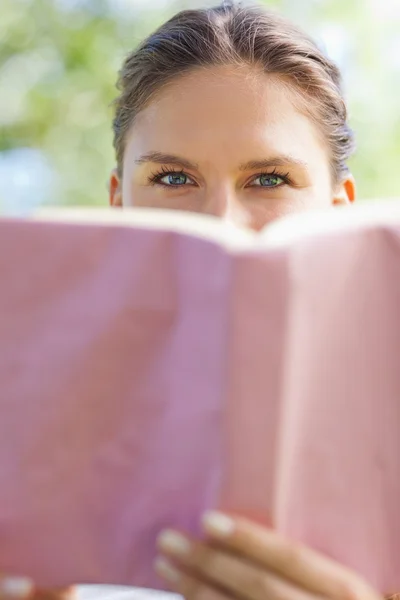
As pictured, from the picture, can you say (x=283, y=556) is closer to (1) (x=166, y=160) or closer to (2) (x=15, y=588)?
(2) (x=15, y=588)

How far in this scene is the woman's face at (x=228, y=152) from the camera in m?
1.08

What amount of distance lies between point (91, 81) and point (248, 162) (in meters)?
5.67

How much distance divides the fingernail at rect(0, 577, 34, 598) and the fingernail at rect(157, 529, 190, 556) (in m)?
0.11

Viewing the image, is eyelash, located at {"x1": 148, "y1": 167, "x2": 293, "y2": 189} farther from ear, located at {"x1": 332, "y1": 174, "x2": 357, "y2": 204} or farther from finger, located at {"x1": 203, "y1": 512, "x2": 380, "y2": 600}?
finger, located at {"x1": 203, "y1": 512, "x2": 380, "y2": 600}

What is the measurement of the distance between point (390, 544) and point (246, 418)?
0.19 metres

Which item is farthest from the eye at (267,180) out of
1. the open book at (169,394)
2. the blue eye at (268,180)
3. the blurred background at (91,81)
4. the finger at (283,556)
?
the blurred background at (91,81)

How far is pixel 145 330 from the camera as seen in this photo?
2.10 feet

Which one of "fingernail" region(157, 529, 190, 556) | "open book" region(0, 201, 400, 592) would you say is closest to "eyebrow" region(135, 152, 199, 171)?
"open book" region(0, 201, 400, 592)

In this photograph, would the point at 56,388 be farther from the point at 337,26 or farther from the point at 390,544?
the point at 337,26

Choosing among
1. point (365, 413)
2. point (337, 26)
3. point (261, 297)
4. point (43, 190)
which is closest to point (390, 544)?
point (365, 413)

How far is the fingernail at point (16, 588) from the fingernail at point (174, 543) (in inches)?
4.5

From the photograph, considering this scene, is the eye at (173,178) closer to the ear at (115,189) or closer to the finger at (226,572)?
the ear at (115,189)

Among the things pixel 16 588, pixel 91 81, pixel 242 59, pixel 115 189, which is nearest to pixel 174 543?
pixel 16 588

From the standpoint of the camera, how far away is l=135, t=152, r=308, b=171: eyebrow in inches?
42.7
